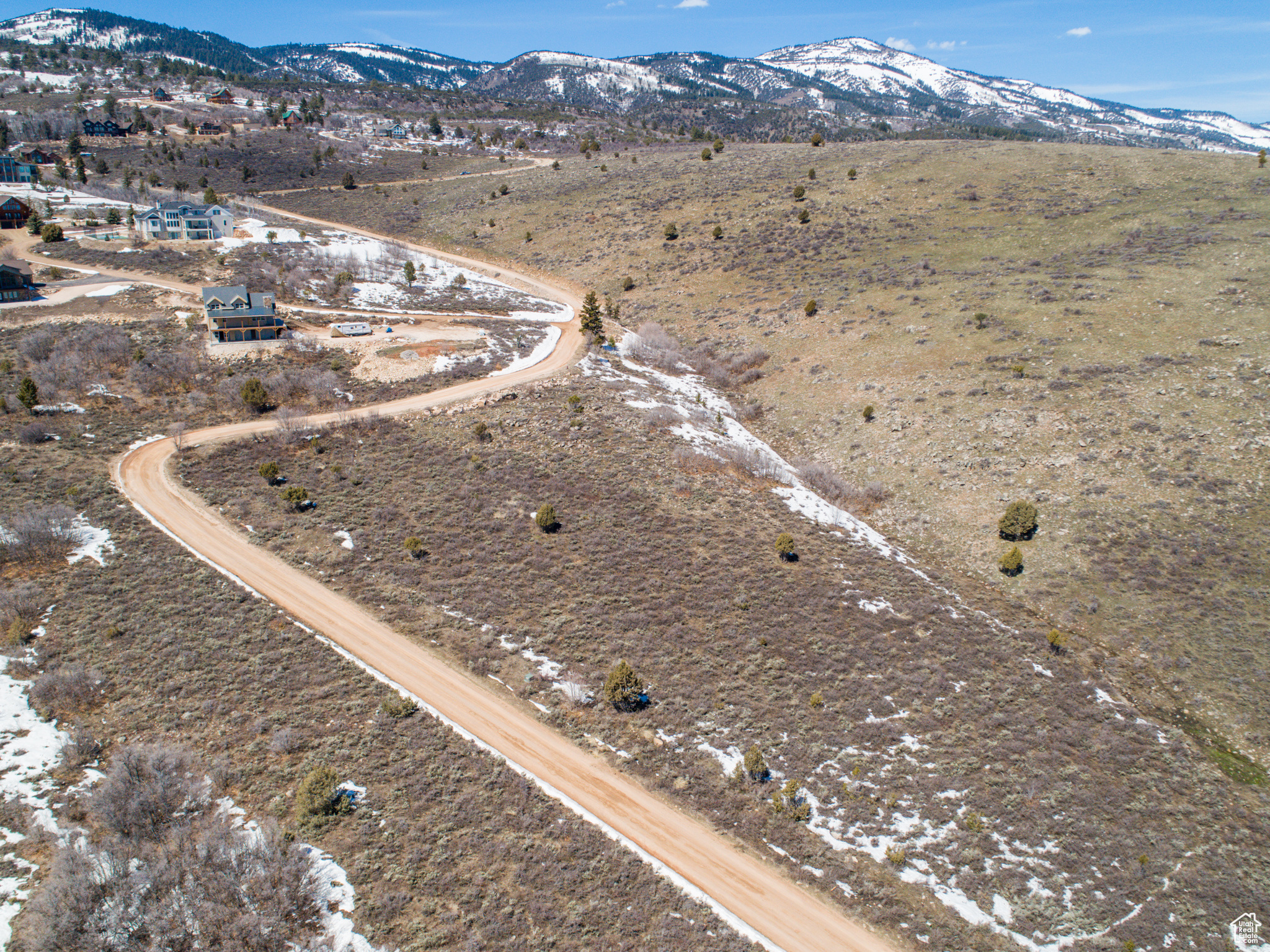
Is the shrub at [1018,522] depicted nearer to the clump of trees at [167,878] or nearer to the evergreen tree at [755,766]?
the evergreen tree at [755,766]

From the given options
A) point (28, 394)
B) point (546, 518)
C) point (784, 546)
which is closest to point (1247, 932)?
point (784, 546)

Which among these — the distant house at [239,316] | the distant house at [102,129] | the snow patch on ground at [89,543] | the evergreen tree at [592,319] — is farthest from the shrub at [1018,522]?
the distant house at [102,129]

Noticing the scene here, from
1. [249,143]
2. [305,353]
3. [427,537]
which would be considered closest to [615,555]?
[427,537]

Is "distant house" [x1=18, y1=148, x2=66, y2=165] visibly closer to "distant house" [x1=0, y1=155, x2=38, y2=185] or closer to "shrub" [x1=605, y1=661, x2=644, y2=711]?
"distant house" [x1=0, y1=155, x2=38, y2=185]

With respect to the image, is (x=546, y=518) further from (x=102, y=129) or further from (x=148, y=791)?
(x=102, y=129)

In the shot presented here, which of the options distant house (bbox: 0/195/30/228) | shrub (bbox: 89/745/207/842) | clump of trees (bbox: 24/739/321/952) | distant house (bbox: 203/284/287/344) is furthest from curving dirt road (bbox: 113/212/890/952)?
distant house (bbox: 0/195/30/228)

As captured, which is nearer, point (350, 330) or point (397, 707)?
point (397, 707)

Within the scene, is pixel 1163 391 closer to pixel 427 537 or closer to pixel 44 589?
pixel 427 537
